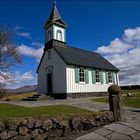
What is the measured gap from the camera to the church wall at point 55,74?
20577mm

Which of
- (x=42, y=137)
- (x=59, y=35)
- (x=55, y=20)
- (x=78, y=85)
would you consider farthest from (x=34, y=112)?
(x=55, y=20)

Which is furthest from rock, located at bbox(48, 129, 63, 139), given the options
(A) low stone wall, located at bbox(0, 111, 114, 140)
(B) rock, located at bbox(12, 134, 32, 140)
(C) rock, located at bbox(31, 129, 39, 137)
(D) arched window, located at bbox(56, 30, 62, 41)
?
(D) arched window, located at bbox(56, 30, 62, 41)

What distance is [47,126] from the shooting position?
20.9 feet

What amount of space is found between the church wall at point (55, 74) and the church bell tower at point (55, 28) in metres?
1.92

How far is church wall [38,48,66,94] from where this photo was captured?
2058cm

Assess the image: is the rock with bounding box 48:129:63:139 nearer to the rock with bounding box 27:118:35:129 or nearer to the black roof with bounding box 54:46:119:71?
the rock with bounding box 27:118:35:129

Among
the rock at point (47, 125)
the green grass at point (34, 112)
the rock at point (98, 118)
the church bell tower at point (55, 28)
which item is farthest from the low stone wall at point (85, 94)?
the rock at point (47, 125)

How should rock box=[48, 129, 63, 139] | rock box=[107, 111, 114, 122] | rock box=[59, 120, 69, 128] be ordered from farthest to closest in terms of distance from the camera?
rock box=[107, 111, 114, 122], rock box=[59, 120, 69, 128], rock box=[48, 129, 63, 139]

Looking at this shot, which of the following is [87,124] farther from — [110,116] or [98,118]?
[110,116]

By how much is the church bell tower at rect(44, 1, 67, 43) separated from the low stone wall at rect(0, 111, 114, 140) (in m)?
16.7

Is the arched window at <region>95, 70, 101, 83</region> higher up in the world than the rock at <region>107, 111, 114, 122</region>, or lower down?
higher up

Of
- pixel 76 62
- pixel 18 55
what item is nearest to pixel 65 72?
pixel 76 62

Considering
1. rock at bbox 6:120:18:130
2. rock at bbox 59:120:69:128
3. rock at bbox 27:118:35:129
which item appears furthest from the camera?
rock at bbox 59:120:69:128

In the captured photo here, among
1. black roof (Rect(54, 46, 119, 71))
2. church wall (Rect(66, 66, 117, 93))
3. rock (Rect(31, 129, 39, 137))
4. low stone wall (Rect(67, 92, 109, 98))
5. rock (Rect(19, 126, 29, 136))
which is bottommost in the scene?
rock (Rect(31, 129, 39, 137))
